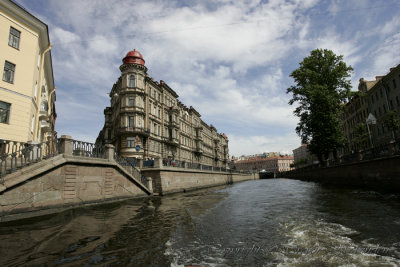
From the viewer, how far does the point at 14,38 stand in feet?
48.1

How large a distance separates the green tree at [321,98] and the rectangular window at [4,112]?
1044 inches

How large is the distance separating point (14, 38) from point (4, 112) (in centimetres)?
497

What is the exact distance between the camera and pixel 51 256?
4.18 metres

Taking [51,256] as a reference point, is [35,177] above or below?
above

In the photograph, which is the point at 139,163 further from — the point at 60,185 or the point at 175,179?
the point at 60,185

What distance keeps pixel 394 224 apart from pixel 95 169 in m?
13.0

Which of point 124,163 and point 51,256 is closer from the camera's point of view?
point 51,256

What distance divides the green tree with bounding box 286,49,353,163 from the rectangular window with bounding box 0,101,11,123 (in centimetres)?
2652

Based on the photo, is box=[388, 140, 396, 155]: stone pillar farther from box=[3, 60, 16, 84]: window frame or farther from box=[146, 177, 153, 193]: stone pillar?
box=[3, 60, 16, 84]: window frame

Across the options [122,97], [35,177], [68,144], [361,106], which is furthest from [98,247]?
[361,106]

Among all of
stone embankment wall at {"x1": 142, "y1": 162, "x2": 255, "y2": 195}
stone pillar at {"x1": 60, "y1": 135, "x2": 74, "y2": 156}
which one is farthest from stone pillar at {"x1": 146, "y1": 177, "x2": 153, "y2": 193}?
stone pillar at {"x1": 60, "y1": 135, "x2": 74, "y2": 156}

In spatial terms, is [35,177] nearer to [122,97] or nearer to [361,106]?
[122,97]

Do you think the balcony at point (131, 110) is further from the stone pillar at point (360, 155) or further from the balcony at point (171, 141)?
the stone pillar at point (360, 155)

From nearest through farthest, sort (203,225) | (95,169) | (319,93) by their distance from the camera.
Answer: (203,225), (95,169), (319,93)
